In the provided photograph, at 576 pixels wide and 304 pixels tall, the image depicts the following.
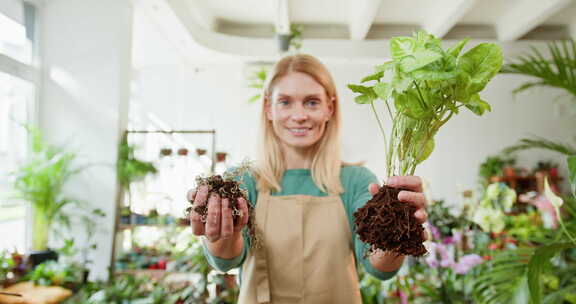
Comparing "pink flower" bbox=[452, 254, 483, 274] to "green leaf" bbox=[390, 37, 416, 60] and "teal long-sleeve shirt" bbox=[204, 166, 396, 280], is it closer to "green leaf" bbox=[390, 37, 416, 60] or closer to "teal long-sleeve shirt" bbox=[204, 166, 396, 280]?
"teal long-sleeve shirt" bbox=[204, 166, 396, 280]

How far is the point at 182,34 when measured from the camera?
5.09 m

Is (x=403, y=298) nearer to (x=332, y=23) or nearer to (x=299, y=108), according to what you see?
(x=299, y=108)

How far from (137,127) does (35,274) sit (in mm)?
3637

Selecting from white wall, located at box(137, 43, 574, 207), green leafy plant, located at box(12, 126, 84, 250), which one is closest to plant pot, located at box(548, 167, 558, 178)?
white wall, located at box(137, 43, 574, 207)

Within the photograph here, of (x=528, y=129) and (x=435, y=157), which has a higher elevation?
(x=528, y=129)

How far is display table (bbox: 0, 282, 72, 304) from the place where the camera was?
2.29 meters

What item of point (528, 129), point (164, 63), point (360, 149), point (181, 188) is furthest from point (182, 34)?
point (528, 129)

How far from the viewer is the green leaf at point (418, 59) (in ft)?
2.24

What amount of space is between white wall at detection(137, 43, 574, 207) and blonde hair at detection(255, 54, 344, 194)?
5045mm

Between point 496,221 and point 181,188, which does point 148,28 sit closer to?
point 181,188

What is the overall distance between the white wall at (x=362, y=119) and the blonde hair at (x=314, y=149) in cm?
504

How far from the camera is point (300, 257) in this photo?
1.16 m

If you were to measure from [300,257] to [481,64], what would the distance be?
71 cm

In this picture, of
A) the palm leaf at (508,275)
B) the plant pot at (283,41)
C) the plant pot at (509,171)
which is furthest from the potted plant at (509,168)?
the palm leaf at (508,275)
